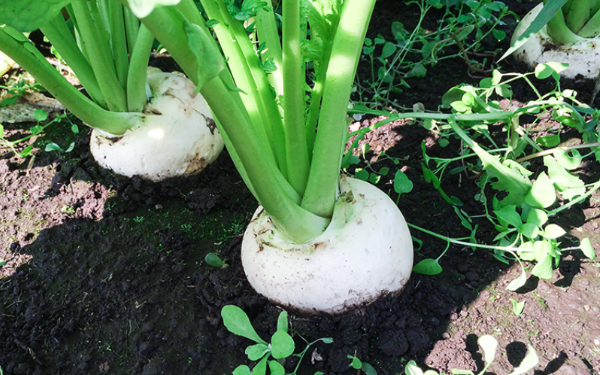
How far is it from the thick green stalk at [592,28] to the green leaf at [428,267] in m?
1.13

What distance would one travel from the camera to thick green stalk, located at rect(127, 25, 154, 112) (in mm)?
1367

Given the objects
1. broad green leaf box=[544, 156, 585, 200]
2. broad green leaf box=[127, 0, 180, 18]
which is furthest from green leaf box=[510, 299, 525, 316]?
broad green leaf box=[127, 0, 180, 18]

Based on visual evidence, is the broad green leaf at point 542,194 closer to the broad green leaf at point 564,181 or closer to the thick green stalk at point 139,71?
the broad green leaf at point 564,181

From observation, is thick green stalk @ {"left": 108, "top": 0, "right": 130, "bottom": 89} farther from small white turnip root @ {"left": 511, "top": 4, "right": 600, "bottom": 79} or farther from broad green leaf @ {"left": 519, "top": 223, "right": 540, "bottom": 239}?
small white turnip root @ {"left": 511, "top": 4, "right": 600, "bottom": 79}

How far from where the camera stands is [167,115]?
1537 millimetres

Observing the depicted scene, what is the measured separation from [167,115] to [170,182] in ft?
0.70

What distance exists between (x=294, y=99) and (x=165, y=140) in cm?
68

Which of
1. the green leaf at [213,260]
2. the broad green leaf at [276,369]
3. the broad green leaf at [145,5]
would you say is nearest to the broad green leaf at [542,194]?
the broad green leaf at [276,369]

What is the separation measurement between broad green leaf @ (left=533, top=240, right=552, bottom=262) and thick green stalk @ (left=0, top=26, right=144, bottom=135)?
45.8 inches

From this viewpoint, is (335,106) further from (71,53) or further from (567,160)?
(71,53)

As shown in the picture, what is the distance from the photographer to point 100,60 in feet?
4.60

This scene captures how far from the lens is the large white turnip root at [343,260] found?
3.57ft

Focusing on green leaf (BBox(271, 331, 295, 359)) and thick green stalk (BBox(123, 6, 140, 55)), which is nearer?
green leaf (BBox(271, 331, 295, 359))

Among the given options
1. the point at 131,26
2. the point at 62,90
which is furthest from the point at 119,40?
the point at 62,90
